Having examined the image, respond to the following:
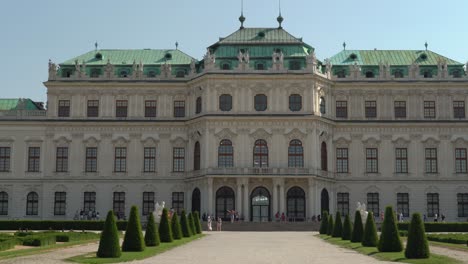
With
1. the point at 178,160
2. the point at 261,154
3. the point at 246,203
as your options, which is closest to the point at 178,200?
the point at 178,160

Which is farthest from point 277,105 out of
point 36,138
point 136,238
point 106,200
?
point 136,238

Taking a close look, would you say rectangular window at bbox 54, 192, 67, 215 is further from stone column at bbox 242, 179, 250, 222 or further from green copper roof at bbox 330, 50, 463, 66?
green copper roof at bbox 330, 50, 463, 66

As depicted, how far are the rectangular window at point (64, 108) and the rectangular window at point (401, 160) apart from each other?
1108 inches

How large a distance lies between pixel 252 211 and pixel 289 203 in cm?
306

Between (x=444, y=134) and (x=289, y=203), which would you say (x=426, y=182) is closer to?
(x=444, y=134)

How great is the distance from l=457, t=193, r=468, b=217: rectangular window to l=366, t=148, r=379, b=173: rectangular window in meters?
7.23

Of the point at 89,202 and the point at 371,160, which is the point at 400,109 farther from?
the point at 89,202

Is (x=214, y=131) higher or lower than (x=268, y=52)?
lower

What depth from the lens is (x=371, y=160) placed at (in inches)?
2442

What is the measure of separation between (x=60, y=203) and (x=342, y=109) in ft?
82.5

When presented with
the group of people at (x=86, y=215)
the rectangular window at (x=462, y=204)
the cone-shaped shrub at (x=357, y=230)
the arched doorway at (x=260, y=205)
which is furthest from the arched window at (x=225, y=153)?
the cone-shaped shrub at (x=357, y=230)

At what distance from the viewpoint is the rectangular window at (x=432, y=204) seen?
200 ft

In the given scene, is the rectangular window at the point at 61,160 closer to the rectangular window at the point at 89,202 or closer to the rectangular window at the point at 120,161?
the rectangular window at the point at 89,202

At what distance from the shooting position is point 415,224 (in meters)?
23.5
